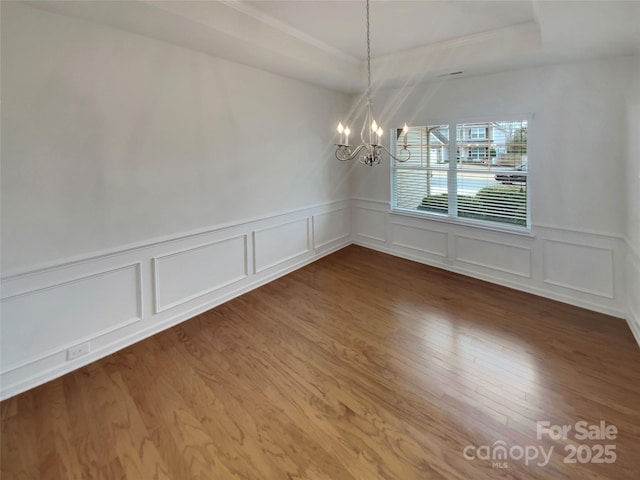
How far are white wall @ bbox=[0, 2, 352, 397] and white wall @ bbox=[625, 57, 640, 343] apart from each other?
371cm

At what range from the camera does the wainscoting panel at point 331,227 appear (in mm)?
5410

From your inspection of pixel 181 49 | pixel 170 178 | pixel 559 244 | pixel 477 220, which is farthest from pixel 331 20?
pixel 559 244

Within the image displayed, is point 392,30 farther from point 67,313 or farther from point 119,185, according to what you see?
point 67,313

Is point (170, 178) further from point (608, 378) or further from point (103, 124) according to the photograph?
point (608, 378)

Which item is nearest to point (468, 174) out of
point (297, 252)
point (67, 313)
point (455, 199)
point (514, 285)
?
point (455, 199)

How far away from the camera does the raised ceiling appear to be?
2.46m

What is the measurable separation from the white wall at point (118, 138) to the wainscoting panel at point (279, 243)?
1.16 ft

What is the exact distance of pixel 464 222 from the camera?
464cm

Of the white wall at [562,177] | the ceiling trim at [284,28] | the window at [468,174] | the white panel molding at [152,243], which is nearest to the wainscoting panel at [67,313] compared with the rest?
the white panel molding at [152,243]

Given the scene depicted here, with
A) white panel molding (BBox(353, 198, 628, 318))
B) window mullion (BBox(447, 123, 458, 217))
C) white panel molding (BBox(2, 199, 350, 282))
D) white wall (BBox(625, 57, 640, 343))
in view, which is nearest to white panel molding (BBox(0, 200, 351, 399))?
white panel molding (BBox(2, 199, 350, 282))

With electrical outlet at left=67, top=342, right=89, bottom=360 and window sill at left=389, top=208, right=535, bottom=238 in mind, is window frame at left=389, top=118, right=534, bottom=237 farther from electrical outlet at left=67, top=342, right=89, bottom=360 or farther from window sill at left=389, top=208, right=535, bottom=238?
electrical outlet at left=67, top=342, right=89, bottom=360

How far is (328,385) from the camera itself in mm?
2502

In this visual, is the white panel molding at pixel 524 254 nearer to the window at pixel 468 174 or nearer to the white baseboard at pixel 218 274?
the white baseboard at pixel 218 274

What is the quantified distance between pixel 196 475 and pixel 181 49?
11.6ft
